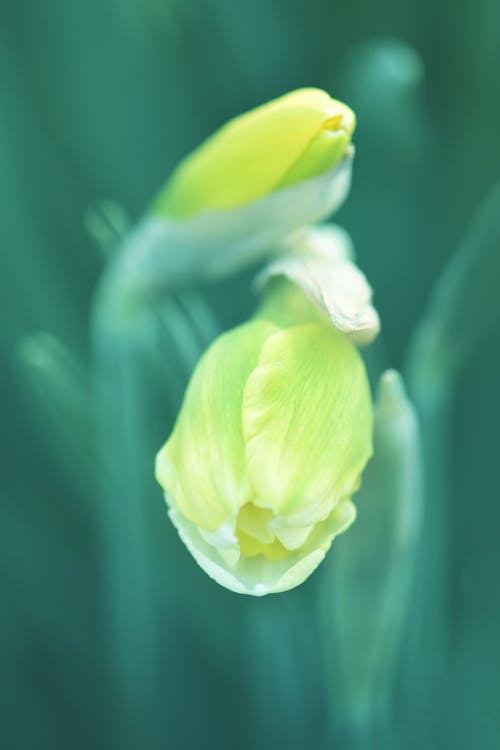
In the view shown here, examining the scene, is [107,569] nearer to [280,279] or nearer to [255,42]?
[280,279]

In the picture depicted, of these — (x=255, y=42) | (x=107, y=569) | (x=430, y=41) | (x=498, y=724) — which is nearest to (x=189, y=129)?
(x=255, y=42)

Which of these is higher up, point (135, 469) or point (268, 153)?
point (268, 153)

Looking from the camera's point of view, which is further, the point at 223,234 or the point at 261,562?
the point at 223,234

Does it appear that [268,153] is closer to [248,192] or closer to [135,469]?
[248,192]

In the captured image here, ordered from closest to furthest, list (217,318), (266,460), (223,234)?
(266,460) → (223,234) → (217,318)

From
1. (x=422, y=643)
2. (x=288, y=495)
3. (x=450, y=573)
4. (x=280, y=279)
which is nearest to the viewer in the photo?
(x=288, y=495)

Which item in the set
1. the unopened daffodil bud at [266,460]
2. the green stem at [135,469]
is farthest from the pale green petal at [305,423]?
the green stem at [135,469]

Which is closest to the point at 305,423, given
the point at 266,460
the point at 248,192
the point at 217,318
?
the point at 266,460
